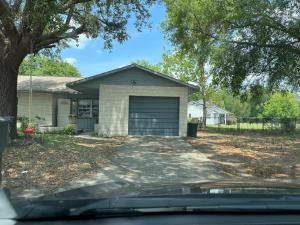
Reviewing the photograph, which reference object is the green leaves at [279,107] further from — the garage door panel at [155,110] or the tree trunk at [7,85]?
the tree trunk at [7,85]

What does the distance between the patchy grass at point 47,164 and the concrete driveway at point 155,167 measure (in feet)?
1.47

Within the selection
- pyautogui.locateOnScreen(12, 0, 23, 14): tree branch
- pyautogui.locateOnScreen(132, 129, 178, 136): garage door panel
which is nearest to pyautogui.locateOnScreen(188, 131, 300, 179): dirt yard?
pyautogui.locateOnScreen(132, 129, 178, 136): garage door panel

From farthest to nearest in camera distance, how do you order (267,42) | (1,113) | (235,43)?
(235,43), (267,42), (1,113)

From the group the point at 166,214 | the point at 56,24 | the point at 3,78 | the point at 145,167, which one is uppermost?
the point at 56,24

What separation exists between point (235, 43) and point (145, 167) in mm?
12478

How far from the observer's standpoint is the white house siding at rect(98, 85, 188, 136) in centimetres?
2645

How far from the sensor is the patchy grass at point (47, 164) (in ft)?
35.7

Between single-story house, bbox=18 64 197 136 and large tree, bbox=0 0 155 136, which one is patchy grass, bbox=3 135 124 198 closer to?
large tree, bbox=0 0 155 136

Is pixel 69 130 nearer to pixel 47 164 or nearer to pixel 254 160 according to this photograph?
pixel 254 160

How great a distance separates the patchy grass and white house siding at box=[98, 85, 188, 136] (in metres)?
8.80

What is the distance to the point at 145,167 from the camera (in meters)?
13.9

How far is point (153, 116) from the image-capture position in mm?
26672

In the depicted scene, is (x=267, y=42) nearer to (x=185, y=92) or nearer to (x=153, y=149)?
(x=185, y=92)

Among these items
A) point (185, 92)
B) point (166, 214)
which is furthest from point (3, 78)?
point (166, 214)
